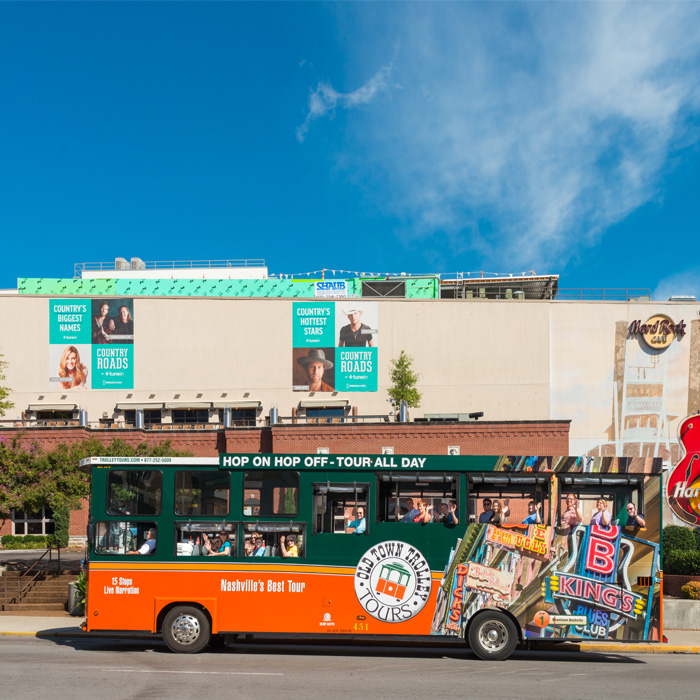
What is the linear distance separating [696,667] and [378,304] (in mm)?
43476

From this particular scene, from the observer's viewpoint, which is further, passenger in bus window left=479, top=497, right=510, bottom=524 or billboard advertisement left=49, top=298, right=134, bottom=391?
billboard advertisement left=49, top=298, right=134, bottom=391

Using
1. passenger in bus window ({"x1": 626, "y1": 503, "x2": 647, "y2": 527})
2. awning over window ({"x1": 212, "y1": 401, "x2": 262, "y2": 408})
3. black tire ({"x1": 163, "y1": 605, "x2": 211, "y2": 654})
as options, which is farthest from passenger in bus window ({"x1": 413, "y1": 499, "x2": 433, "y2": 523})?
awning over window ({"x1": 212, "y1": 401, "x2": 262, "y2": 408})

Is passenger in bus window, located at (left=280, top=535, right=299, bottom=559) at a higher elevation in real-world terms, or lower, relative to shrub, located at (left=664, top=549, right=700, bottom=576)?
higher

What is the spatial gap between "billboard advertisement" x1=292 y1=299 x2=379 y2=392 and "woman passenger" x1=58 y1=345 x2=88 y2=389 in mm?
15300

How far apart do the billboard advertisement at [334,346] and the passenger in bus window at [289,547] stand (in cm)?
4091

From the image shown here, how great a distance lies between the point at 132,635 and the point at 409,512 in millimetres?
6743

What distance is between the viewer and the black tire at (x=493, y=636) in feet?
43.7

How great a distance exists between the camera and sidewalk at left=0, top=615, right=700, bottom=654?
15.3 metres

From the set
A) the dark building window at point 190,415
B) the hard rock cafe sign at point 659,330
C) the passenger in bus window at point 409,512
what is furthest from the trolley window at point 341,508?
the hard rock cafe sign at point 659,330

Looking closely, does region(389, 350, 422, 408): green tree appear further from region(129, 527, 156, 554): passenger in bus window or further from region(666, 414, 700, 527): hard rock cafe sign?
region(129, 527, 156, 554): passenger in bus window

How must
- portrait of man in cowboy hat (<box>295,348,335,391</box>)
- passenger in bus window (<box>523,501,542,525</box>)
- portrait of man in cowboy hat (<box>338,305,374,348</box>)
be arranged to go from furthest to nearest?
portrait of man in cowboy hat (<box>338,305,374,348</box>) < portrait of man in cowboy hat (<box>295,348,335,391</box>) < passenger in bus window (<box>523,501,542,525</box>)

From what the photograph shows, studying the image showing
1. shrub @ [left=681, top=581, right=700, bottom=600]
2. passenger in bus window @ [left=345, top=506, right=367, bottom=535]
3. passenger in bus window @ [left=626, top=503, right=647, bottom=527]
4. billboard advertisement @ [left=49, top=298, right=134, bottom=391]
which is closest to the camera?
passenger in bus window @ [left=626, top=503, right=647, bottom=527]

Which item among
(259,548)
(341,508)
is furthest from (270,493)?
(341,508)

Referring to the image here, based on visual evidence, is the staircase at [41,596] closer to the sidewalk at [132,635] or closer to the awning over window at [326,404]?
the sidewalk at [132,635]
